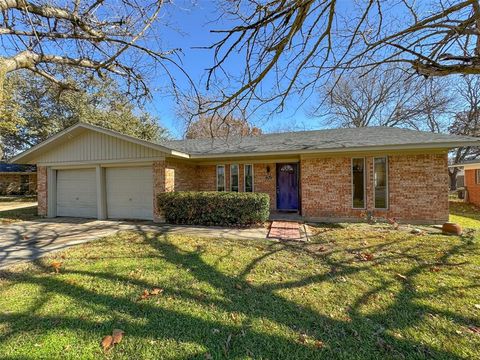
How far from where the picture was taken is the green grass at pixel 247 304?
2250 mm

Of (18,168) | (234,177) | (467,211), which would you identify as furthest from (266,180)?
(18,168)

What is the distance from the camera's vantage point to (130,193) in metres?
9.27

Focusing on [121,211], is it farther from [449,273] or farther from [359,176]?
[449,273]

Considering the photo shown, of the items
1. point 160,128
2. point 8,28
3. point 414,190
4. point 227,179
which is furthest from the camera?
point 160,128

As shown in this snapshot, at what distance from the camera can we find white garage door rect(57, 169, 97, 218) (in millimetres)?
9719

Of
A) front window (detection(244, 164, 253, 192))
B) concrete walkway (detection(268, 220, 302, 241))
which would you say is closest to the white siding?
front window (detection(244, 164, 253, 192))

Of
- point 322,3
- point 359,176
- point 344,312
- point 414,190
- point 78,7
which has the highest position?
point 78,7

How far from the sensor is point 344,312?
285cm

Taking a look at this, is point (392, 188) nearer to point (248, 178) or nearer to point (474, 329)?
point (248, 178)

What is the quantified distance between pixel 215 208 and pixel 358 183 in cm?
544

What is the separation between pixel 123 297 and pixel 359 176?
27.3 ft

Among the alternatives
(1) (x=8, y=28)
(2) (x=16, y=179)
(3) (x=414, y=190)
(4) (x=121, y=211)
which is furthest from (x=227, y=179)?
(2) (x=16, y=179)

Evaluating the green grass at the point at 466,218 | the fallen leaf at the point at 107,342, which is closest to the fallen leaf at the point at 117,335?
the fallen leaf at the point at 107,342

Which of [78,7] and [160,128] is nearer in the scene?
[78,7]
